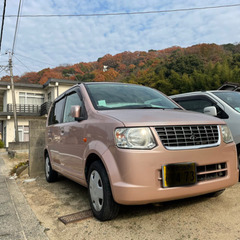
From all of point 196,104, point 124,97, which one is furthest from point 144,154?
point 196,104

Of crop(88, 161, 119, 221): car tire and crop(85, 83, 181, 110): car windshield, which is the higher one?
crop(85, 83, 181, 110): car windshield

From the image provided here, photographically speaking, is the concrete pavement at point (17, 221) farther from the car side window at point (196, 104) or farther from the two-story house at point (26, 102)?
the two-story house at point (26, 102)

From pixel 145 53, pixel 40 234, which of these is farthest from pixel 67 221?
pixel 145 53

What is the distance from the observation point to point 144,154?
2.26 metres

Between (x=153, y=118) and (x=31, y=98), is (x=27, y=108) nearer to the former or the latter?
(x=31, y=98)

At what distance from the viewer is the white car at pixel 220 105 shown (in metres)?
3.80

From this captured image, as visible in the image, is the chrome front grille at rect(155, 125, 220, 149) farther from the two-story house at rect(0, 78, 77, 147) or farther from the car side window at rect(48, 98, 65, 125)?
the two-story house at rect(0, 78, 77, 147)

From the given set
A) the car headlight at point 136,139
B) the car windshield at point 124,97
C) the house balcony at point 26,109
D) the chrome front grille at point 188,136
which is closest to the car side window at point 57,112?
the car windshield at point 124,97

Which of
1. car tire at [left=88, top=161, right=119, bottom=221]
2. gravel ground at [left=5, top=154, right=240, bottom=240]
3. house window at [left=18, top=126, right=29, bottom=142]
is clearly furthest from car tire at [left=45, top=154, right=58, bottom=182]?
house window at [left=18, top=126, right=29, bottom=142]

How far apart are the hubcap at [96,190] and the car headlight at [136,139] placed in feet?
1.91

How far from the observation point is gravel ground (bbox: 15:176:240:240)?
2.30 m

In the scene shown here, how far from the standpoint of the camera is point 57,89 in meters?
22.0

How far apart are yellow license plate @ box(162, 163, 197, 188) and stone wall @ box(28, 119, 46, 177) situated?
4.30 metres

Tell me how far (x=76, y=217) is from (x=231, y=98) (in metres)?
3.29
